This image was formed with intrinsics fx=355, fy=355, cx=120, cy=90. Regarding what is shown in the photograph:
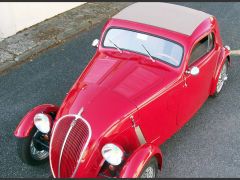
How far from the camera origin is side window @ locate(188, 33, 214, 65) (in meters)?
6.03

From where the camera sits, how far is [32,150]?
18.3ft

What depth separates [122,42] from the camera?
6043mm

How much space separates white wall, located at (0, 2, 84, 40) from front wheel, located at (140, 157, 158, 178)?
19.4ft

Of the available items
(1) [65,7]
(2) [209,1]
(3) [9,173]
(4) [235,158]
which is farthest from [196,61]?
(2) [209,1]

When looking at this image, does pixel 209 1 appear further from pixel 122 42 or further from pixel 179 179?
pixel 179 179

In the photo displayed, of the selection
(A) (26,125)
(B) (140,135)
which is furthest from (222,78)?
(A) (26,125)

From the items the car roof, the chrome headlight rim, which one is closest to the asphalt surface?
the chrome headlight rim

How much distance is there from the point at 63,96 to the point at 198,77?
2.84 meters

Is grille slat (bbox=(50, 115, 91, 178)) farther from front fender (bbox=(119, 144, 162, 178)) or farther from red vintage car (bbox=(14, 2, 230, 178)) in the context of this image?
front fender (bbox=(119, 144, 162, 178))

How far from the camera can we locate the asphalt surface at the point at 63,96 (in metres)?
5.78

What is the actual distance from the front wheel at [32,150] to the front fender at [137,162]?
1.63 m

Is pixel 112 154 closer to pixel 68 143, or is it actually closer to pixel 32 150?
pixel 68 143

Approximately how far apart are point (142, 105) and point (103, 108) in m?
0.59

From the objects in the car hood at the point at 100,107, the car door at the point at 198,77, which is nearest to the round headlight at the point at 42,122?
the car hood at the point at 100,107
